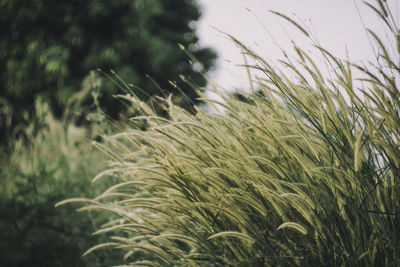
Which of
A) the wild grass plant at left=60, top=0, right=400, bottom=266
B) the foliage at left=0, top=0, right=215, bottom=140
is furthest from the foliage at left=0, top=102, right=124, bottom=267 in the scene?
the foliage at left=0, top=0, right=215, bottom=140

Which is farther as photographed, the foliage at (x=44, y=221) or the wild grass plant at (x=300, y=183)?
the foliage at (x=44, y=221)

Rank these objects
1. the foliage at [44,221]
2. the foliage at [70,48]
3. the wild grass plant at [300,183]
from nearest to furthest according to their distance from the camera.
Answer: the wild grass plant at [300,183], the foliage at [44,221], the foliage at [70,48]

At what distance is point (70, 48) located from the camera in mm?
10336

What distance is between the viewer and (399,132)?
1092 mm

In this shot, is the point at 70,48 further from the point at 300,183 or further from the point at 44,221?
the point at 300,183

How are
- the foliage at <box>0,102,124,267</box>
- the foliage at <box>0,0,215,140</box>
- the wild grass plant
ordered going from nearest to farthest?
1. the wild grass plant
2. the foliage at <box>0,102,124,267</box>
3. the foliage at <box>0,0,215,140</box>

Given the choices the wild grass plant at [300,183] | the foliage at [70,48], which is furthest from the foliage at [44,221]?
the foliage at [70,48]

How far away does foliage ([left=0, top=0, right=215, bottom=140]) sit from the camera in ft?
30.8

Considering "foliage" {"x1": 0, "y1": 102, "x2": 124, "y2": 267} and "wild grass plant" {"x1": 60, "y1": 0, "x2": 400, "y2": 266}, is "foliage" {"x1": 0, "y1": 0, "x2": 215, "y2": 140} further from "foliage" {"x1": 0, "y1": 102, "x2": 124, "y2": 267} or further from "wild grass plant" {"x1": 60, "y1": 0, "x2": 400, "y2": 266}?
"wild grass plant" {"x1": 60, "y1": 0, "x2": 400, "y2": 266}

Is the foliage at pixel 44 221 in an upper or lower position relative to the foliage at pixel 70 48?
lower

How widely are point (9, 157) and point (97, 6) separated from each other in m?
7.68

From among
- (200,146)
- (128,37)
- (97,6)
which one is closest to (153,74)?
(128,37)

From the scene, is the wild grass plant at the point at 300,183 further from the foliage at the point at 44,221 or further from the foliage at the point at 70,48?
the foliage at the point at 70,48

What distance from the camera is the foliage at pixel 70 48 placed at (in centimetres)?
938
